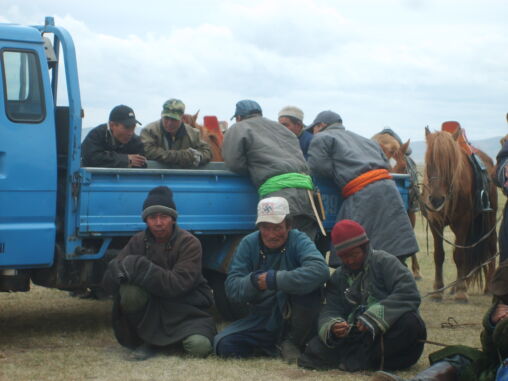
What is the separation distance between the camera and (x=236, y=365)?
614cm

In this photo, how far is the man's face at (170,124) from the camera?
8117 millimetres

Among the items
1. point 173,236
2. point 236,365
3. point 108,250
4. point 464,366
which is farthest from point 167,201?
point 464,366

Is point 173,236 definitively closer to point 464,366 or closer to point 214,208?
point 214,208

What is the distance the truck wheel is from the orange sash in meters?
1.40

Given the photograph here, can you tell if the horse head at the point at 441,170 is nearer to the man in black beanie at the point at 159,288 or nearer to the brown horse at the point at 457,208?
the brown horse at the point at 457,208

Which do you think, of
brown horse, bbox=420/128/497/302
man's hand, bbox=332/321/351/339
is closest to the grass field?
man's hand, bbox=332/321/351/339

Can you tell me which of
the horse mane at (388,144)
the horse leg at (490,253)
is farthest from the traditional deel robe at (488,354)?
the horse mane at (388,144)

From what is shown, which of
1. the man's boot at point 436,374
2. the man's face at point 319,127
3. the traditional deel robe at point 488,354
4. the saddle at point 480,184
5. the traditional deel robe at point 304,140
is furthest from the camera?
the saddle at point 480,184

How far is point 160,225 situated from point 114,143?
4.61 ft

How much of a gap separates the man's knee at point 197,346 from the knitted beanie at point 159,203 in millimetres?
928

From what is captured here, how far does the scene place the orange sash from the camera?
7895 mm

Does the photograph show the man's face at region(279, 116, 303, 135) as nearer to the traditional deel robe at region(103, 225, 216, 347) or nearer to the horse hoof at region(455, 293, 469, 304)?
the traditional deel robe at region(103, 225, 216, 347)

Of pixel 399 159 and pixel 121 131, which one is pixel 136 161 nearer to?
pixel 121 131

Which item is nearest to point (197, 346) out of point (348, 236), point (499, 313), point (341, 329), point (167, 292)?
point (167, 292)
